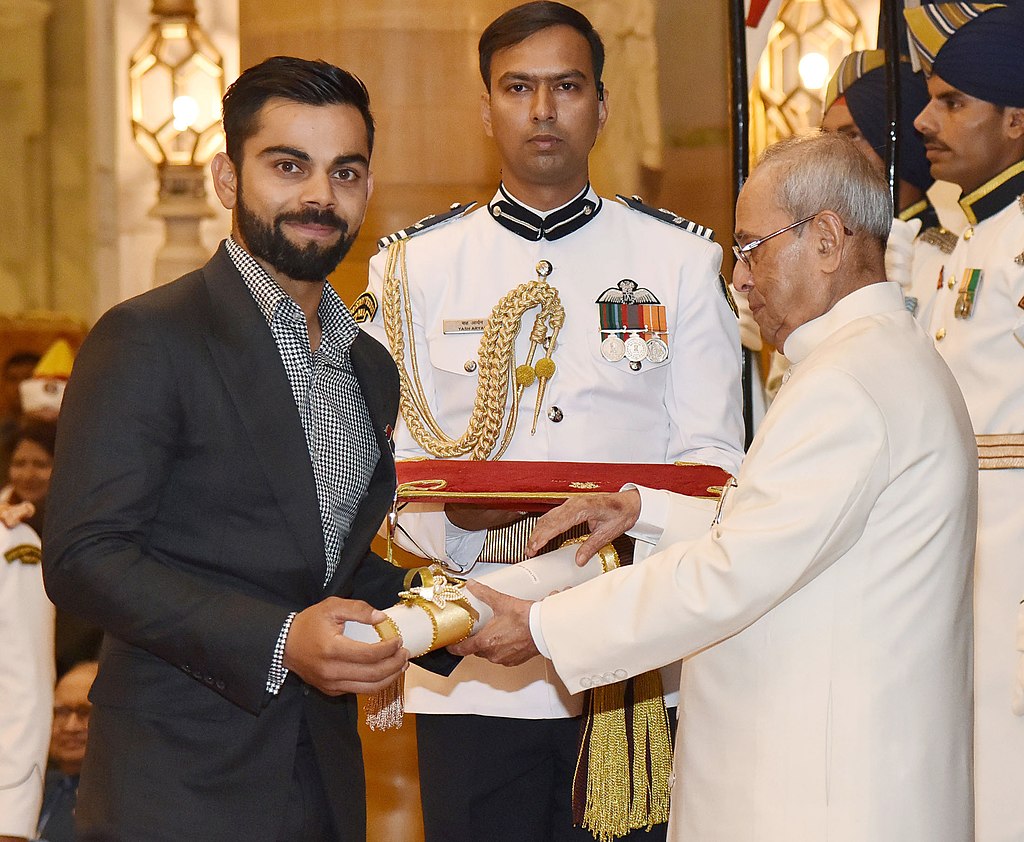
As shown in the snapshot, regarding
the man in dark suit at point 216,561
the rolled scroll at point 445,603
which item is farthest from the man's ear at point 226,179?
the rolled scroll at point 445,603

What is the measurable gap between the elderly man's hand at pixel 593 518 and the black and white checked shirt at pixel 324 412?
1.44ft

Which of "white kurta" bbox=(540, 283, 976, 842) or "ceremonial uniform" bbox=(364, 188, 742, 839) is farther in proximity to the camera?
"ceremonial uniform" bbox=(364, 188, 742, 839)

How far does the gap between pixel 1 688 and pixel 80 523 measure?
2679 mm

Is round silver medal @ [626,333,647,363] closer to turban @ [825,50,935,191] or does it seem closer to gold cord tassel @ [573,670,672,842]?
gold cord tassel @ [573,670,672,842]

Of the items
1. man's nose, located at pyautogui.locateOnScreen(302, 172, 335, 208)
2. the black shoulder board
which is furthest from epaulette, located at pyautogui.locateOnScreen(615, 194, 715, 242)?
man's nose, located at pyautogui.locateOnScreen(302, 172, 335, 208)

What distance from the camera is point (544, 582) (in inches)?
99.9

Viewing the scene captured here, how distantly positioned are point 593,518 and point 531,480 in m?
0.14

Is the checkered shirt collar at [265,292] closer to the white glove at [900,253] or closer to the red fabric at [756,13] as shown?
the white glove at [900,253]

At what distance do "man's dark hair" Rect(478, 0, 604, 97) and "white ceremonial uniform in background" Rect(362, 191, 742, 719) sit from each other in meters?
0.34

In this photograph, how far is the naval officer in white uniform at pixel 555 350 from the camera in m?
2.81

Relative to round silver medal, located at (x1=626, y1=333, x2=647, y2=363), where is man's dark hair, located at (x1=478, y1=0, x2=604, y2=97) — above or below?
above

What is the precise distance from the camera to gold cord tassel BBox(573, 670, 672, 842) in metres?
2.69

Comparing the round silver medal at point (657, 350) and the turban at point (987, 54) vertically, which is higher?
the turban at point (987, 54)

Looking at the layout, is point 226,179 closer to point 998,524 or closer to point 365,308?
point 365,308
